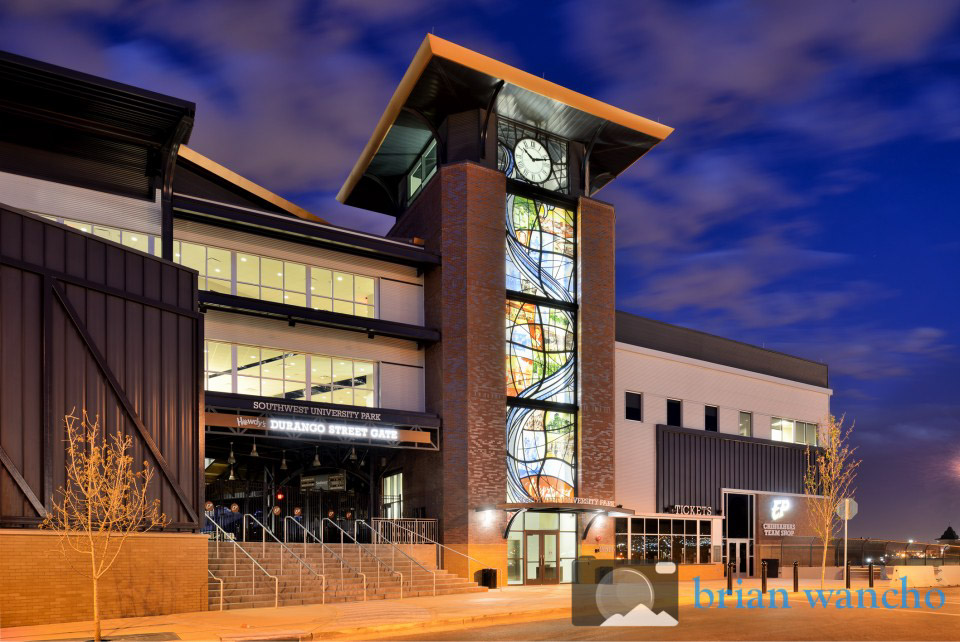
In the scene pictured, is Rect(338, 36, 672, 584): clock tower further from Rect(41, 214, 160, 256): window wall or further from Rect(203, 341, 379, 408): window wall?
Rect(41, 214, 160, 256): window wall

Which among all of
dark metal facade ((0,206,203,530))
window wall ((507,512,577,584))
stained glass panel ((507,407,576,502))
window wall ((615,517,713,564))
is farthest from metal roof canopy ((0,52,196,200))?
window wall ((615,517,713,564))

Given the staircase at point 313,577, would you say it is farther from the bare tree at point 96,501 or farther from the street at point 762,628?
the street at point 762,628

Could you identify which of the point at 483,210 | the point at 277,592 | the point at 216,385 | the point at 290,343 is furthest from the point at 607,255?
the point at 277,592

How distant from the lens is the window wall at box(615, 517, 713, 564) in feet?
131

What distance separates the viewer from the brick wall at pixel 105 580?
1978cm

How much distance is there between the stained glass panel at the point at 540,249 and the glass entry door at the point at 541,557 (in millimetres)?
9829

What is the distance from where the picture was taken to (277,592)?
25047 millimetres

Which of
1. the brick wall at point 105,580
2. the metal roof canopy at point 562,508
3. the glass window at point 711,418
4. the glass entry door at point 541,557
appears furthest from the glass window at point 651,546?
the brick wall at point 105,580

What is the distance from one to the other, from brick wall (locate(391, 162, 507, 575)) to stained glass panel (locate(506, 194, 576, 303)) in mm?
942

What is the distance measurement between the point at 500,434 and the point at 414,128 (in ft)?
46.8

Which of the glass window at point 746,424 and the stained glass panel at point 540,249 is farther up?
the stained glass panel at point 540,249

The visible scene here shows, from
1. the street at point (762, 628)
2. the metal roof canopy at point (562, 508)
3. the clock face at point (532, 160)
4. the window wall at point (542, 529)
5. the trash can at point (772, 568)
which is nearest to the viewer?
the street at point (762, 628)

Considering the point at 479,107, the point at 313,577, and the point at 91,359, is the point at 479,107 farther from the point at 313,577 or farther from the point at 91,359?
the point at 91,359

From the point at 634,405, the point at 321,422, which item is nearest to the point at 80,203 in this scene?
the point at 321,422
